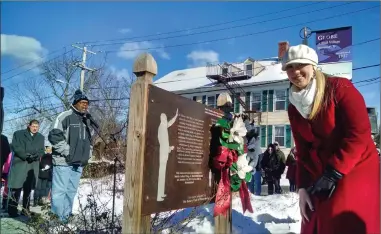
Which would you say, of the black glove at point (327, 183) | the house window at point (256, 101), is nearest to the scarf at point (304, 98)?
the black glove at point (327, 183)

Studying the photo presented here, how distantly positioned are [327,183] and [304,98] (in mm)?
583

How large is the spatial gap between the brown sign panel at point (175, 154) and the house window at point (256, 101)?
79.2 feet

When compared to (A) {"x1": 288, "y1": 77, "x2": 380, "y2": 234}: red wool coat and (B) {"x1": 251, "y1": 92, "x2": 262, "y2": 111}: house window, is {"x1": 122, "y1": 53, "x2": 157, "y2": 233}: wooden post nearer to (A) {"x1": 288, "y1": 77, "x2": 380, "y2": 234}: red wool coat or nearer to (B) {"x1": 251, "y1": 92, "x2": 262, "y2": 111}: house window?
(A) {"x1": 288, "y1": 77, "x2": 380, "y2": 234}: red wool coat

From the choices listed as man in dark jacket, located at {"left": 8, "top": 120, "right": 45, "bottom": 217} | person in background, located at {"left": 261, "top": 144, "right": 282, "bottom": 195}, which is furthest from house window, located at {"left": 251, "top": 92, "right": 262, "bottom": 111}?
man in dark jacket, located at {"left": 8, "top": 120, "right": 45, "bottom": 217}

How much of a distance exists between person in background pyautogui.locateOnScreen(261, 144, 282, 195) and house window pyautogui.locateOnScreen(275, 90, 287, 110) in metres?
16.5

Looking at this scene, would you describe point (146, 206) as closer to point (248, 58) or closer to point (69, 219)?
point (69, 219)

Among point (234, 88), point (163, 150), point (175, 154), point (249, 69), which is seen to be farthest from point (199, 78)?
point (163, 150)

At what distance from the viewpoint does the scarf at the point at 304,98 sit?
2494 mm

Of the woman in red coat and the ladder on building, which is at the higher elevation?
the ladder on building

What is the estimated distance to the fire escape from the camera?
2758 cm

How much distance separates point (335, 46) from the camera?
15.2 meters

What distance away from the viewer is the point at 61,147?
14.6 feet

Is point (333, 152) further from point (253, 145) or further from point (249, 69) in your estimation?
point (249, 69)

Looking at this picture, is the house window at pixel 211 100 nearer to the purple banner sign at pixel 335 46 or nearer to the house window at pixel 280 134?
the house window at pixel 280 134
